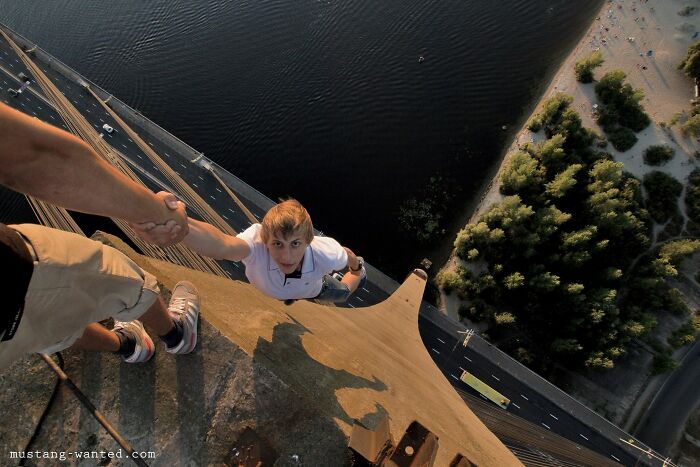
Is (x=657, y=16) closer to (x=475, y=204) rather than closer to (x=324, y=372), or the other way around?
(x=475, y=204)

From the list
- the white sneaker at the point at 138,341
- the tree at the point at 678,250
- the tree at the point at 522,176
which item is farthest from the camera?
the tree at the point at 522,176

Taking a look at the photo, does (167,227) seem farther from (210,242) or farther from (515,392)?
(515,392)

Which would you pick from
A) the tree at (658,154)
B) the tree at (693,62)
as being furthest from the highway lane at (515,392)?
the tree at (693,62)

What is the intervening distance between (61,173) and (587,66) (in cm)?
3582

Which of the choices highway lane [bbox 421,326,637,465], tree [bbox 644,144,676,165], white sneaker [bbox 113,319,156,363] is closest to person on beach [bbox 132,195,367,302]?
white sneaker [bbox 113,319,156,363]

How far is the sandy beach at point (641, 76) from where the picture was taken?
2603 centimetres

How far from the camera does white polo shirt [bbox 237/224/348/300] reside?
4.97m

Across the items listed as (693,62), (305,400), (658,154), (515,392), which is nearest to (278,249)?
(305,400)

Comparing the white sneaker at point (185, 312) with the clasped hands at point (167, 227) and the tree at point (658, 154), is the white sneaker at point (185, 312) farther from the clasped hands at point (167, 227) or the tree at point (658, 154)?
the tree at point (658, 154)

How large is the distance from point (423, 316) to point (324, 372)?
19135mm

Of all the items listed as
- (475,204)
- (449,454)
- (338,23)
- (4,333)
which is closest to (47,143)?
(4,333)

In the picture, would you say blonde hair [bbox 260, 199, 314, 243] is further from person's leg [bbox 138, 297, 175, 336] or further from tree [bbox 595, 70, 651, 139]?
tree [bbox 595, 70, 651, 139]

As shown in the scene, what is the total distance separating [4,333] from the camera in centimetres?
275

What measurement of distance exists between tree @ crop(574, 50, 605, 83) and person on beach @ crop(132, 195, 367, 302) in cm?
3241
